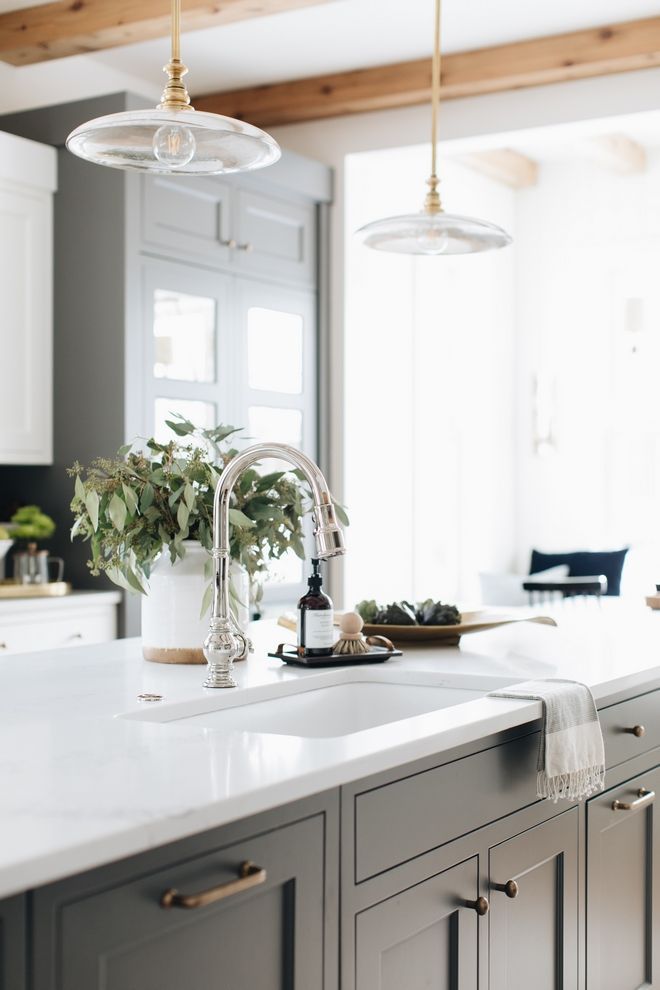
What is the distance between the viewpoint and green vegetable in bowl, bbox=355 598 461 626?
8.12ft

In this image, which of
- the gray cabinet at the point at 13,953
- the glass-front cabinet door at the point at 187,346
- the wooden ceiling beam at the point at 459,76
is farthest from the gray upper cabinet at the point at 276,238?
the gray cabinet at the point at 13,953

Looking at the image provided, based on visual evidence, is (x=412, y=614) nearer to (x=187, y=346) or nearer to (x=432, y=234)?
(x=432, y=234)

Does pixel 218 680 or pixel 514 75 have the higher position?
pixel 514 75

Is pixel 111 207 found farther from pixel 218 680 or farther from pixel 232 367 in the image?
pixel 218 680

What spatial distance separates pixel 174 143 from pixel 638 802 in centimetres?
144

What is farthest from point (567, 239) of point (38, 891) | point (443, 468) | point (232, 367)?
point (38, 891)

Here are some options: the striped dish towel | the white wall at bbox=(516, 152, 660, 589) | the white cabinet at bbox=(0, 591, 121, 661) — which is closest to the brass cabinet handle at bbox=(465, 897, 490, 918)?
the striped dish towel

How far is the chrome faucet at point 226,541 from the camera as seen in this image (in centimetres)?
178

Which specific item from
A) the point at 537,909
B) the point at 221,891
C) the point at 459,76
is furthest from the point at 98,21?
the point at 221,891

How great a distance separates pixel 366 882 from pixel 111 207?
10.6 ft

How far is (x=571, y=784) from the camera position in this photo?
1810 mm

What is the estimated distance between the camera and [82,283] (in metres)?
4.32

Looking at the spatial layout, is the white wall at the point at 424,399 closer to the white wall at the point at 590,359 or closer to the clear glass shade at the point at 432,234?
the white wall at the point at 590,359

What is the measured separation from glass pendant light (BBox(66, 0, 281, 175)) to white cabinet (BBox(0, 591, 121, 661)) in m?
1.93
